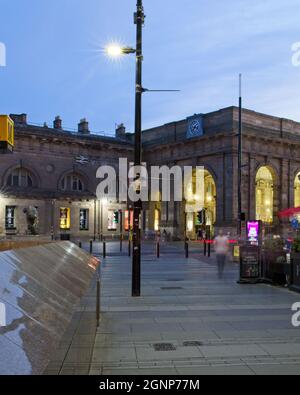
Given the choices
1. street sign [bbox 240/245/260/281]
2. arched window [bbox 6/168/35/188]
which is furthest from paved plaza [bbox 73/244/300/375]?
arched window [bbox 6/168/35/188]

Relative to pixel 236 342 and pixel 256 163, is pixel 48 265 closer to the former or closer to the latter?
pixel 236 342

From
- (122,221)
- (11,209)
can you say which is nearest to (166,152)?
(122,221)

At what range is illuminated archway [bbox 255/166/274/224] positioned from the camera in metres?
61.2

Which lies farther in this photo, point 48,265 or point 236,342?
point 236,342

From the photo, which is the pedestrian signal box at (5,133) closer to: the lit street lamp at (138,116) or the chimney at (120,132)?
the lit street lamp at (138,116)

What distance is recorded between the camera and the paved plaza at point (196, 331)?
6871 mm

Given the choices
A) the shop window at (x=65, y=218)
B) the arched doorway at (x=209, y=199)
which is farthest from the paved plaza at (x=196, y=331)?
the arched doorway at (x=209, y=199)

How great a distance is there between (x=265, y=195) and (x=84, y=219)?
2228 centimetres

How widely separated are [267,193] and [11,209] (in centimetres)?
3049

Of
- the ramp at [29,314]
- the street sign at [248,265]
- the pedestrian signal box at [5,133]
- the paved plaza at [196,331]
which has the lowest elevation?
the paved plaza at [196,331]

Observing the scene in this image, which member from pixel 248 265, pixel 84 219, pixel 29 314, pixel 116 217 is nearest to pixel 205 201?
pixel 116 217

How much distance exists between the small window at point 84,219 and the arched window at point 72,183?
2636 millimetres

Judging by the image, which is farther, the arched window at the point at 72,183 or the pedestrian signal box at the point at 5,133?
the arched window at the point at 72,183

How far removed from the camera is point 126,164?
65.2 metres
